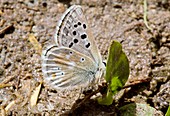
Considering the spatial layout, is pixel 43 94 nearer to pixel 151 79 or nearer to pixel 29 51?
pixel 29 51

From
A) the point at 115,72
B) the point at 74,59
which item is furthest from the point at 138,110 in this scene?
the point at 74,59

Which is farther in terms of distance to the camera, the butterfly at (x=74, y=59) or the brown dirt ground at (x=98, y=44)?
the brown dirt ground at (x=98, y=44)

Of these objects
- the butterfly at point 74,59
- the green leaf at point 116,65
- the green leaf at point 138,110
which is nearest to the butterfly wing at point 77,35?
the butterfly at point 74,59

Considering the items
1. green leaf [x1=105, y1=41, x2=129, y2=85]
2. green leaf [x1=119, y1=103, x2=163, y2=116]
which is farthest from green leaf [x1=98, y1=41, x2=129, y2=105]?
green leaf [x1=119, y1=103, x2=163, y2=116]

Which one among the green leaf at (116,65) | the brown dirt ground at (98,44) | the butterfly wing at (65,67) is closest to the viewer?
the green leaf at (116,65)

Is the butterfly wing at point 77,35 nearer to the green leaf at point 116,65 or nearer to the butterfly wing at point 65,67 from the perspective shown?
the butterfly wing at point 65,67

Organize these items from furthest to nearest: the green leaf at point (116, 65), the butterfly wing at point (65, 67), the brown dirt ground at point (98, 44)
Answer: the brown dirt ground at point (98, 44) → the butterfly wing at point (65, 67) → the green leaf at point (116, 65)

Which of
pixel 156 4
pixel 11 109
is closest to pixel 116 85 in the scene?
pixel 11 109
